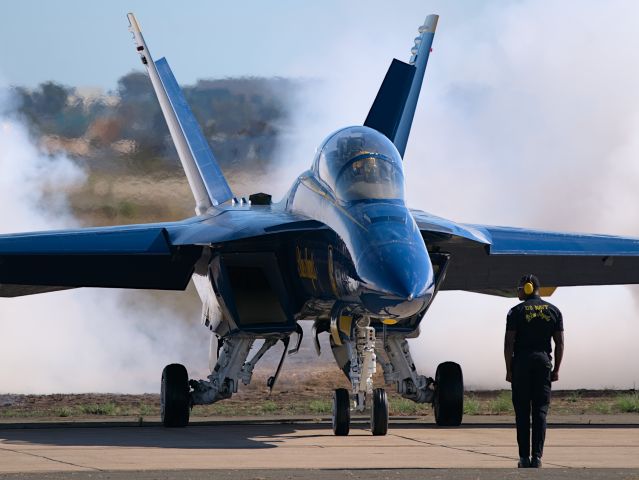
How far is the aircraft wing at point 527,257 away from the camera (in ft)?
55.0

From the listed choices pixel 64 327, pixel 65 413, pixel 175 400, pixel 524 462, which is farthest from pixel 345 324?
pixel 64 327

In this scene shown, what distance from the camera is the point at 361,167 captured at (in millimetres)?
→ 14602

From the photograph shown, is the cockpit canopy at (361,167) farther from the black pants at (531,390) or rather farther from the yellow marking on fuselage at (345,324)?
the black pants at (531,390)

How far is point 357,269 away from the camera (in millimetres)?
13617

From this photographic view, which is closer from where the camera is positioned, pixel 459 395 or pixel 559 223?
pixel 459 395

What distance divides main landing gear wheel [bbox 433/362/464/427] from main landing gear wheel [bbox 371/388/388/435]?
2121 millimetres

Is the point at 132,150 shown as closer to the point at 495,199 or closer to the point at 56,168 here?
the point at 56,168

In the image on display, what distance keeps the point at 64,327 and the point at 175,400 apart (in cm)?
926

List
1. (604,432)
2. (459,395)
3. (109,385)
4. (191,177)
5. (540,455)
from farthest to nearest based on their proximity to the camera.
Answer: (109,385), (191,177), (459,395), (604,432), (540,455)

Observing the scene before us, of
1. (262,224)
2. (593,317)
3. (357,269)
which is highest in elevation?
(593,317)

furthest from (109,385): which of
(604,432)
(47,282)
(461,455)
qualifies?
(461,455)

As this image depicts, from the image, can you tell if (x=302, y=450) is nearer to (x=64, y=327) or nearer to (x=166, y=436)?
(x=166, y=436)

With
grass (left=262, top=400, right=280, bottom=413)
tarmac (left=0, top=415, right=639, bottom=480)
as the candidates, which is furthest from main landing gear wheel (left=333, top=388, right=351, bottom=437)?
grass (left=262, top=400, right=280, bottom=413)

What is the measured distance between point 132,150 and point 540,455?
49.4ft
